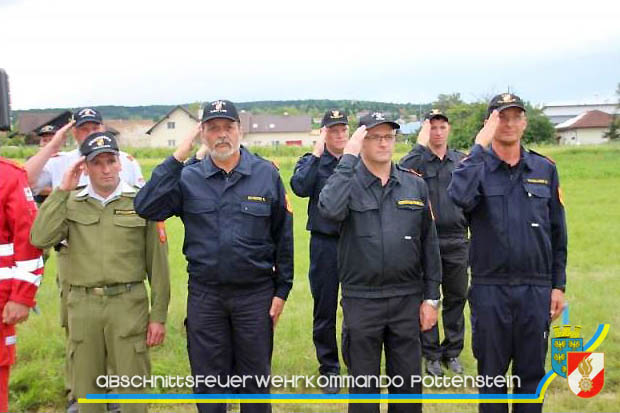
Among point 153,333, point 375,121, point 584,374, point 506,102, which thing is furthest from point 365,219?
point 584,374

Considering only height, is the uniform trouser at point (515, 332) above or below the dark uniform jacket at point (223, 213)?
below

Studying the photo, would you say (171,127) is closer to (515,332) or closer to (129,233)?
(129,233)

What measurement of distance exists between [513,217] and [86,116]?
140 inches

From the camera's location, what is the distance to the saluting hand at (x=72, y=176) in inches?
159

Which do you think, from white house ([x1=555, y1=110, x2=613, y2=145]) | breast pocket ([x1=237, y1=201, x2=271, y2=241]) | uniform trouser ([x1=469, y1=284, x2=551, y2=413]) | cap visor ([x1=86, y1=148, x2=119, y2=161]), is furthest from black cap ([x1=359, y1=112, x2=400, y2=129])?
white house ([x1=555, y1=110, x2=613, y2=145])

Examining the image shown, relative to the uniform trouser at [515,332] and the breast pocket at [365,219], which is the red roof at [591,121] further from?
the breast pocket at [365,219]

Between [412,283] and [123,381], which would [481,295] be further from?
[123,381]

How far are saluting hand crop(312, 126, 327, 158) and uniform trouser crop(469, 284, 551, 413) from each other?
190 centimetres

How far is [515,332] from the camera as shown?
4059 millimetres

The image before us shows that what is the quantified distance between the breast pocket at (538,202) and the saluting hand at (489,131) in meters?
0.39

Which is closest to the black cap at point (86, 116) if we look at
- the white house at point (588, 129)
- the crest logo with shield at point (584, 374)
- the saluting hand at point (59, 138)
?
the saluting hand at point (59, 138)

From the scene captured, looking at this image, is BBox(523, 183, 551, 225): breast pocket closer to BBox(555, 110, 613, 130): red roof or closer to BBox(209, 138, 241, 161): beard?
BBox(209, 138, 241, 161): beard

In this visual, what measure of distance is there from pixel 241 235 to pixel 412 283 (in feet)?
3.87

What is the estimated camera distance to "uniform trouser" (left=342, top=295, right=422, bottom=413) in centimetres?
401
